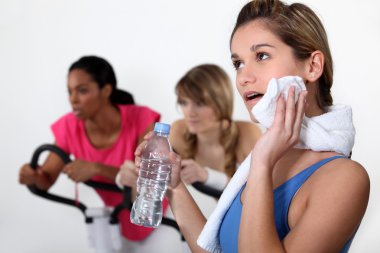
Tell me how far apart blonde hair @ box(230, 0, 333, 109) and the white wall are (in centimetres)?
163

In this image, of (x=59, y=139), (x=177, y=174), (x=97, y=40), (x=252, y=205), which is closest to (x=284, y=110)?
(x=252, y=205)

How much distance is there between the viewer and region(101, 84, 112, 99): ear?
9.47 feet

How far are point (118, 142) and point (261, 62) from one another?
1.85 m

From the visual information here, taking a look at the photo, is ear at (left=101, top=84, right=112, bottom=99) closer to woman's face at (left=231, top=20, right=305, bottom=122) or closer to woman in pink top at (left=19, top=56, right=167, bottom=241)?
woman in pink top at (left=19, top=56, right=167, bottom=241)

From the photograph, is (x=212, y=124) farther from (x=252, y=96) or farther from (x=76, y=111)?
(x=252, y=96)

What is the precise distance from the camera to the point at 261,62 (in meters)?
1.06

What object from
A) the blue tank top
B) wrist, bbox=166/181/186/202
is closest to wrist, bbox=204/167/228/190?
wrist, bbox=166/181/186/202

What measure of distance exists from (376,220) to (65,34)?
2126 millimetres

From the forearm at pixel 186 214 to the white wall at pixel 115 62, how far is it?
1614mm

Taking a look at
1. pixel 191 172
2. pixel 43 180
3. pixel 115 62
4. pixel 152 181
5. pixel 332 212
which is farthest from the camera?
pixel 115 62

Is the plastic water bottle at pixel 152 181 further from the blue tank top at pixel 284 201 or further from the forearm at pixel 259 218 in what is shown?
the forearm at pixel 259 218

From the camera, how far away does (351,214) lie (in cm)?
91

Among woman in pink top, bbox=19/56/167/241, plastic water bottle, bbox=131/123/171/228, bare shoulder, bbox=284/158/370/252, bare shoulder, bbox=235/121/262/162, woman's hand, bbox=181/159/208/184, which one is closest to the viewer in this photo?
bare shoulder, bbox=284/158/370/252

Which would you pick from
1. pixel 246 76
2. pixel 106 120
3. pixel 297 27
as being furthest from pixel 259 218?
pixel 106 120
